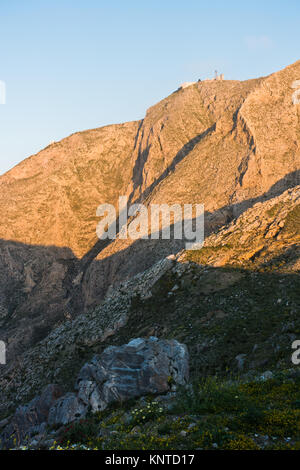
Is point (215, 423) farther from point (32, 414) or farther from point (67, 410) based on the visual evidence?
point (32, 414)

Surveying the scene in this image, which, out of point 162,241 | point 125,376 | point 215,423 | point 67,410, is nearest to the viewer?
point 215,423

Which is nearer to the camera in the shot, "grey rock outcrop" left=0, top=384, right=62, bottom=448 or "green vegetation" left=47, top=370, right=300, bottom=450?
"green vegetation" left=47, top=370, right=300, bottom=450

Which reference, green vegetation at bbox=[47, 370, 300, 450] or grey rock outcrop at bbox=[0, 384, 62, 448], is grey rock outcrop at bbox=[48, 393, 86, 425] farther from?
green vegetation at bbox=[47, 370, 300, 450]

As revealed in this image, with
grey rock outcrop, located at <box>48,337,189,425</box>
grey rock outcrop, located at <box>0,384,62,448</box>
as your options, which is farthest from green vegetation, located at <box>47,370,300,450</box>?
grey rock outcrop, located at <box>0,384,62,448</box>

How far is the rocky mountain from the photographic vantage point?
20.7 metres

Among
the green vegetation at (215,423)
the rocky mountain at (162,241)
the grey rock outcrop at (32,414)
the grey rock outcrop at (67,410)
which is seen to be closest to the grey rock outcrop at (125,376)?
the grey rock outcrop at (67,410)

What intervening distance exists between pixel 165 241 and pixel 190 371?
25420 millimetres

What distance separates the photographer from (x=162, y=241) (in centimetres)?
4134

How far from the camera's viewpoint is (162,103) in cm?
7006

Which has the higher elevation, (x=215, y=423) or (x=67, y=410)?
(x=215, y=423)

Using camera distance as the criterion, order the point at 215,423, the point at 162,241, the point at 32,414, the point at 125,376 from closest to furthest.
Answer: the point at 215,423 < the point at 125,376 < the point at 32,414 < the point at 162,241

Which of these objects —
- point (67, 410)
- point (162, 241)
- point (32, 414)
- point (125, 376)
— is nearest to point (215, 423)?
point (125, 376)

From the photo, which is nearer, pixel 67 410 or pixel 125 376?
pixel 125 376
